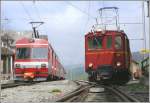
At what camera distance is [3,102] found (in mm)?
11844

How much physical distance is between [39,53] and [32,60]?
0.70 meters

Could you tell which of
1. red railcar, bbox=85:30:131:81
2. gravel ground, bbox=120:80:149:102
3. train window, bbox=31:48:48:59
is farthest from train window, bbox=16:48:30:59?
gravel ground, bbox=120:80:149:102

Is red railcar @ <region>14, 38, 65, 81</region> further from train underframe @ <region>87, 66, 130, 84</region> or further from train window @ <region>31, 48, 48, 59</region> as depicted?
train underframe @ <region>87, 66, 130, 84</region>

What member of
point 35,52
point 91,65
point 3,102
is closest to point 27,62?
point 35,52

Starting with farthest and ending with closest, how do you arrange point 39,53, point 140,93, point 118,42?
1. point 39,53
2. point 118,42
3. point 140,93

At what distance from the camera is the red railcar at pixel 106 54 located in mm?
21812

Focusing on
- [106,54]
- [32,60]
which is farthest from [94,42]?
[32,60]

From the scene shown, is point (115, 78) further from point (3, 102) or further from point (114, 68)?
point (3, 102)

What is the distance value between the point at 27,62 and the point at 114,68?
6344mm

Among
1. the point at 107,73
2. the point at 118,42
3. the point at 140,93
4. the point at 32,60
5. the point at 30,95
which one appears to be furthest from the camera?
the point at 32,60

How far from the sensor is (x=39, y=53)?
87.7 ft

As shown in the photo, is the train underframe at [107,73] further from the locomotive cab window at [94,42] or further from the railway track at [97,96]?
the railway track at [97,96]

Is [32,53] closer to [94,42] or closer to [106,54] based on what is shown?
[94,42]

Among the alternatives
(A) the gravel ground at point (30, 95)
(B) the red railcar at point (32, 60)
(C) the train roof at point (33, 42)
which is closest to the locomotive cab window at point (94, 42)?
(B) the red railcar at point (32, 60)
